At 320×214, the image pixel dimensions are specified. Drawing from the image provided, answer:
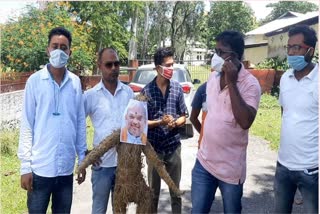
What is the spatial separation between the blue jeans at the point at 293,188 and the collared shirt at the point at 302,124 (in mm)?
64

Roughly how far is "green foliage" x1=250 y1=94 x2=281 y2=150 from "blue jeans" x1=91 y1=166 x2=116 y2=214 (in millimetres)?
5108

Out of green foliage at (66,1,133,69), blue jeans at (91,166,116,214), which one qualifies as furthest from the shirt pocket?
green foliage at (66,1,133,69)

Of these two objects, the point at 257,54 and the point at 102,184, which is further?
the point at 257,54

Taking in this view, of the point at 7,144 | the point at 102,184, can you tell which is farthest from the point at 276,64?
the point at 102,184

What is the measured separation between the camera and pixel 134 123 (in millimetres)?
2488

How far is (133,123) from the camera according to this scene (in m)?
2.49

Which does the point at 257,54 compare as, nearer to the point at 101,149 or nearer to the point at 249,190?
the point at 249,190

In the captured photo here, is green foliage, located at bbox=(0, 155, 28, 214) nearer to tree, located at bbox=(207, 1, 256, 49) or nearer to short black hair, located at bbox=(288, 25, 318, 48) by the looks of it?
short black hair, located at bbox=(288, 25, 318, 48)

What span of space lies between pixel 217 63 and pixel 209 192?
3.12ft

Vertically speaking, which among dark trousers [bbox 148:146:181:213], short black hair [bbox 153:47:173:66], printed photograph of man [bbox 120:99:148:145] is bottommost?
dark trousers [bbox 148:146:181:213]

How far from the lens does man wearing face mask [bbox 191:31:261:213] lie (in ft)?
8.07

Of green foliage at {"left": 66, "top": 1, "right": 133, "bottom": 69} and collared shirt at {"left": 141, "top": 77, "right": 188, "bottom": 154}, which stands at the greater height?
green foliage at {"left": 66, "top": 1, "right": 133, "bottom": 69}

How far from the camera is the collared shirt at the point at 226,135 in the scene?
2490 millimetres

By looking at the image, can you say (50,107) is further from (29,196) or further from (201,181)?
(201,181)
